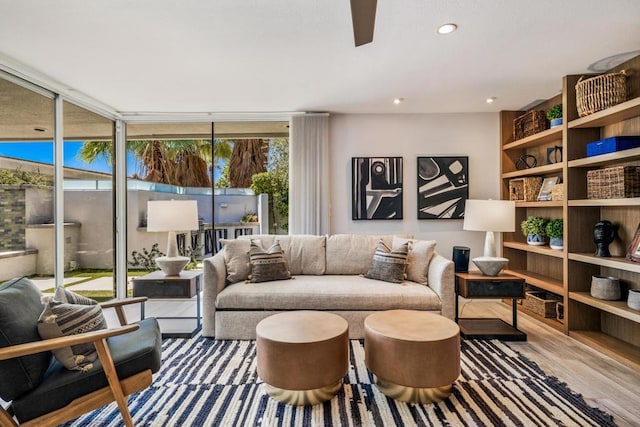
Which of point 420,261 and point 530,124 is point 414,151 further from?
point 420,261

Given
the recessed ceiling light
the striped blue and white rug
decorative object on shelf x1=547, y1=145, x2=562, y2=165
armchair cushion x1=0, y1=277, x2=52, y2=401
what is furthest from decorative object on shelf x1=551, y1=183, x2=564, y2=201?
armchair cushion x1=0, y1=277, x2=52, y2=401

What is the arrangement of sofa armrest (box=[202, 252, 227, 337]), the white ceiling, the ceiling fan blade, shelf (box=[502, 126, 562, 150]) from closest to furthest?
1. the ceiling fan blade
2. the white ceiling
3. sofa armrest (box=[202, 252, 227, 337])
4. shelf (box=[502, 126, 562, 150])

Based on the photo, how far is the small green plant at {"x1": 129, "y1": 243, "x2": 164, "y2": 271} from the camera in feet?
15.3

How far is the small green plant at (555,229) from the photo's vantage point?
11.2 ft

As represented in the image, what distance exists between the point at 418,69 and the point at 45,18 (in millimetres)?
2858

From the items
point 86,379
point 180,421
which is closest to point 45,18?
point 86,379

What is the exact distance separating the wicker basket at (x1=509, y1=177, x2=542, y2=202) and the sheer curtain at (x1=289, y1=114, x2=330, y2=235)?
2.39m

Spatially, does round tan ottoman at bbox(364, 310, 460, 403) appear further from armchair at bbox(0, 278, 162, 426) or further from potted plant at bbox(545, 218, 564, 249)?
potted plant at bbox(545, 218, 564, 249)

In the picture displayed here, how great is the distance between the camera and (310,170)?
4.34m

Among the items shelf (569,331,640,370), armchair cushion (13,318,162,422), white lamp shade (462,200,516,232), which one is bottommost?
shelf (569,331,640,370)

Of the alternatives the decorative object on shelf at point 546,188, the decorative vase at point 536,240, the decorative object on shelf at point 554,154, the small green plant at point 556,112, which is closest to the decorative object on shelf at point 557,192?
the decorative object on shelf at point 546,188

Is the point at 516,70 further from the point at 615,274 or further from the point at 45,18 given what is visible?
the point at 45,18

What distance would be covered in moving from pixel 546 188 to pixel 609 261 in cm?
126

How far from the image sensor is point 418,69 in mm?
3008
